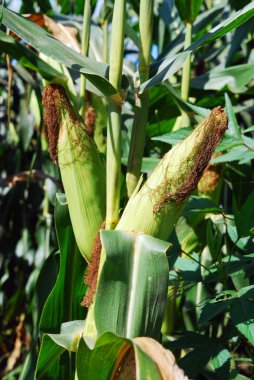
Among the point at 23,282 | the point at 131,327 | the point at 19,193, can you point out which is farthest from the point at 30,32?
the point at 23,282

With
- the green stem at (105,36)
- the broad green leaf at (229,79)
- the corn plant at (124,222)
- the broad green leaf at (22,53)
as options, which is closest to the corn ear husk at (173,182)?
the corn plant at (124,222)

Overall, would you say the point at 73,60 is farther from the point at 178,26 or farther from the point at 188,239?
the point at 178,26

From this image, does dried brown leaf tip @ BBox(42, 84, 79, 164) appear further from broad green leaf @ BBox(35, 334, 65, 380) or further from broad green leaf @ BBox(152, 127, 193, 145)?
broad green leaf @ BBox(35, 334, 65, 380)

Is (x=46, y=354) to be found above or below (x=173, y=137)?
below

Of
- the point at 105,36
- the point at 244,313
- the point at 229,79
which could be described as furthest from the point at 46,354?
the point at 105,36

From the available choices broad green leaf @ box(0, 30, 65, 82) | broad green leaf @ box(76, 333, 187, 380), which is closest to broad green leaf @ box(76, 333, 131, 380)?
broad green leaf @ box(76, 333, 187, 380)

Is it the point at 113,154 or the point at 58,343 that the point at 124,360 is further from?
the point at 113,154

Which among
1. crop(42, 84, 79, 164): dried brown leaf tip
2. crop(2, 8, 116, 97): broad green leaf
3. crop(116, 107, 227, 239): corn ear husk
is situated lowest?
crop(116, 107, 227, 239): corn ear husk

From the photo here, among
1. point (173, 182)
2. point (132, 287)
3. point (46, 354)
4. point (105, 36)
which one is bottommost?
point (46, 354)

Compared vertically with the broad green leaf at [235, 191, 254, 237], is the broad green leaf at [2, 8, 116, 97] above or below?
above
